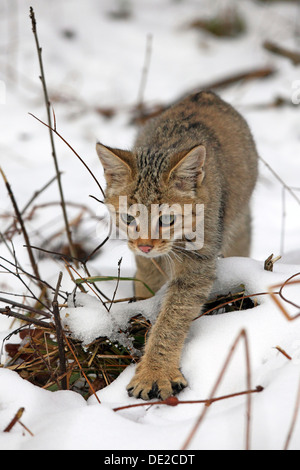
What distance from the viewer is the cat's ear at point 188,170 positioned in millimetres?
2173

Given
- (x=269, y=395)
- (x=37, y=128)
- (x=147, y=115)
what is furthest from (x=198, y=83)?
(x=269, y=395)

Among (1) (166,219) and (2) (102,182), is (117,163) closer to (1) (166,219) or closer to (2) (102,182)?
(1) (166,219)

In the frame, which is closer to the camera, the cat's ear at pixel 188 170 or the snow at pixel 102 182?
the snow at pixel 102 182

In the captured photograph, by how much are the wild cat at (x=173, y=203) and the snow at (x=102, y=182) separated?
0.09 m

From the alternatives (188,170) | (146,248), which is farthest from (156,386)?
(188,170)

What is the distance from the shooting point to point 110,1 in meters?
6.96

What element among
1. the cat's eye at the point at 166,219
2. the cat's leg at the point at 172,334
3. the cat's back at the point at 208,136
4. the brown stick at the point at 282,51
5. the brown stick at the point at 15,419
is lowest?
the brown stick at the point at 15,419

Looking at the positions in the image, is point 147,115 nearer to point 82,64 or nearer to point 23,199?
point 82,64

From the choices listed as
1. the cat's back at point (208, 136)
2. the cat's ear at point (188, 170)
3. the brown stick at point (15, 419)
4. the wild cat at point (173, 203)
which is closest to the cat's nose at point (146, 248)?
the wild cat at point (173, 203)

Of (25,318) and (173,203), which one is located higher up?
(173,203)

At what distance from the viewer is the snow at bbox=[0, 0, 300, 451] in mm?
1541

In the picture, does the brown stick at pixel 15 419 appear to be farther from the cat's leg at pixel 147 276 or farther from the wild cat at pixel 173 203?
the cat's leg at pixel 147 276

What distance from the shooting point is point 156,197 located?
2277 mm

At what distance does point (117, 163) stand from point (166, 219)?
365mm
